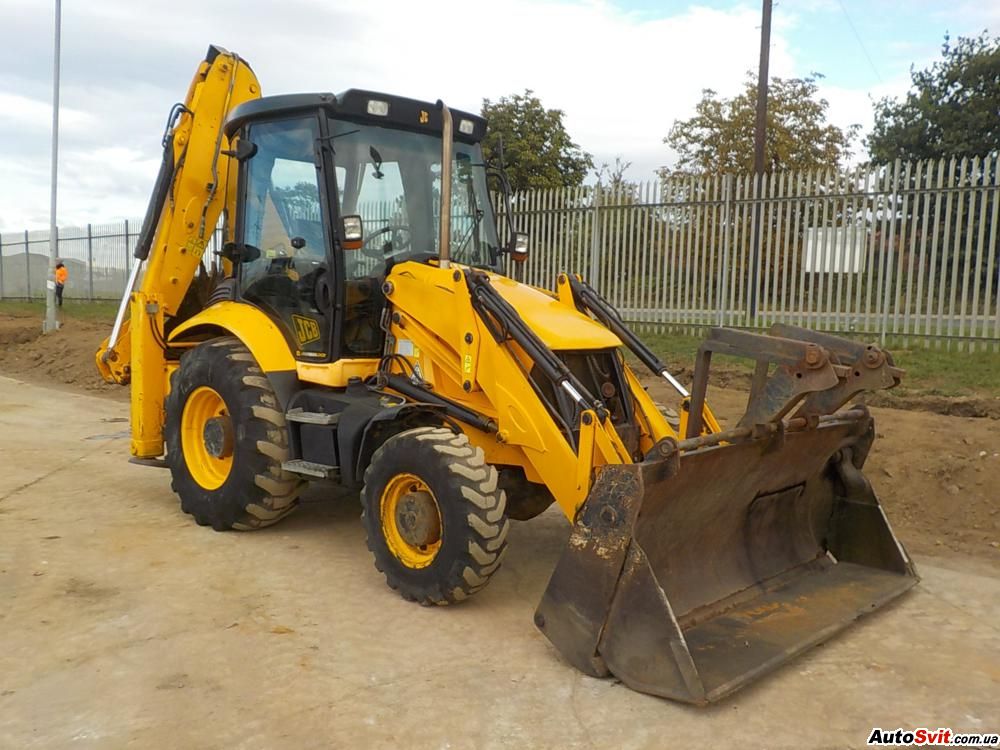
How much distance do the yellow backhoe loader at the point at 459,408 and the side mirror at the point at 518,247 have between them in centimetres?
2

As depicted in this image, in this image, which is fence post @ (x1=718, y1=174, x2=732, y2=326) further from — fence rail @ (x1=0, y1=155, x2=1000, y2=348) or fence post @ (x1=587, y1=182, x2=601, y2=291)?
fence post @ (x1=587, y1=182, x2=601, y2=291)

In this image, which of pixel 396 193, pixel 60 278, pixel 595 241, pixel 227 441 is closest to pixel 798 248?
pixel 595 241

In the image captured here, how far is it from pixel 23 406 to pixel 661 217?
8929mm

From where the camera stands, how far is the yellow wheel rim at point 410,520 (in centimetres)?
458

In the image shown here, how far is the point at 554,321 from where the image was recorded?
16.5 ft

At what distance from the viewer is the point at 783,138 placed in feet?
80.0

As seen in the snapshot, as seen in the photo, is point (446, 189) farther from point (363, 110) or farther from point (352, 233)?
point (363, 110)

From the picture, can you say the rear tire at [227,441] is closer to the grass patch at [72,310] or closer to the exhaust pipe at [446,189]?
the exhaust pipe at [446,189]

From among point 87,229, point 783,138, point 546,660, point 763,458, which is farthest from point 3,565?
point 783,138

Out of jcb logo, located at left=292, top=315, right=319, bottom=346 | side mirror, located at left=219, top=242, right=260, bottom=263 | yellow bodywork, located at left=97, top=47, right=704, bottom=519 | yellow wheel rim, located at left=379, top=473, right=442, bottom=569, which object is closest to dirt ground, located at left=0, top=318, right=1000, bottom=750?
yellow wheel rim, located at left=379, top=473, right=442, bottom=569

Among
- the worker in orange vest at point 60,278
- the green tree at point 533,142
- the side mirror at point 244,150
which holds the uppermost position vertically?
the green tree at point 533,142

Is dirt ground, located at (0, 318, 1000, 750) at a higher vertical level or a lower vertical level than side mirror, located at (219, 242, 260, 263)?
lower

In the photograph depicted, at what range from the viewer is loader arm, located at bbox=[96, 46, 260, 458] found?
6.66 m

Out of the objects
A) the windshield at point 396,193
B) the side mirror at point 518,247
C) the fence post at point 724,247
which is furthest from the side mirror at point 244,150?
the fence post at point 724,247
